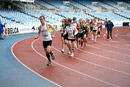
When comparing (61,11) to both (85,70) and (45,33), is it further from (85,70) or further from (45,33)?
(85,70)

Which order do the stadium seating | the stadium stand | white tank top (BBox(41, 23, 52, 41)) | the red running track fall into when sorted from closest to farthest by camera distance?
1. the red running track
2. white tank top (BBox(41, 23, 52, 41))
3. the stadium seating
4. the stadium stand

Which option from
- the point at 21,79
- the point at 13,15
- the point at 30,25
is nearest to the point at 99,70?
the point at 21,79

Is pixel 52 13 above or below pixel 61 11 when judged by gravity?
below

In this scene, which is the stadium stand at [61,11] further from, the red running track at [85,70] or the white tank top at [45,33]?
the white tank top at [45,33]

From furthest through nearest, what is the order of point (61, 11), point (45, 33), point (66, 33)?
point (61, 11) → point (66, 33) → point (45, 33)

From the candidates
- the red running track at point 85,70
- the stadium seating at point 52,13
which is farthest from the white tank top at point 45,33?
the stadium seating at point 52,13

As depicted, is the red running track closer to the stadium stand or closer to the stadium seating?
the stadium seating

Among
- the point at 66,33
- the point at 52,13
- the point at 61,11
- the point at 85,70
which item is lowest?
the point at 85,70

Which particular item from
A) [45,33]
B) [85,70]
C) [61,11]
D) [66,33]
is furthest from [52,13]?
[85,70]

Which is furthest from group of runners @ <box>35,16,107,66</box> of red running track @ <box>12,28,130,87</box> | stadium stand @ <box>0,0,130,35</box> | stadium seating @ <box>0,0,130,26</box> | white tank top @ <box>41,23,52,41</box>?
stadium stand @ <box>0,0,130,35</box>

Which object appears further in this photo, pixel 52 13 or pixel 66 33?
pixel 52 13

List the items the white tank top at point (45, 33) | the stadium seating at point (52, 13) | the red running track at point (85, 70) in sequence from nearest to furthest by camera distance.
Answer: the red running track at point (85, 70) → the white tank top at point (45, 33) → the stadium seating at point (52, 13)

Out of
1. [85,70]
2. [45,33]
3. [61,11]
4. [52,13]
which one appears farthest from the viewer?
[61,11]

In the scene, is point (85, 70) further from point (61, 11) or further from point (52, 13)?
point (61, 11)
